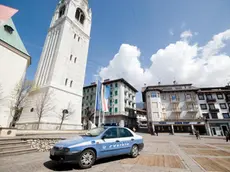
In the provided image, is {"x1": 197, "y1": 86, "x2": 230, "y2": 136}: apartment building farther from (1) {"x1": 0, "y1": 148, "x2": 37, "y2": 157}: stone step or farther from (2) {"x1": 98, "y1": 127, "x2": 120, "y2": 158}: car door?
(1) {"x1": 0, "y1": 148, "x2": 37, "y2": 157}: stone step

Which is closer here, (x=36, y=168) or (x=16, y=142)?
(x=36, y=168)

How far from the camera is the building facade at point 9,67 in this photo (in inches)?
621

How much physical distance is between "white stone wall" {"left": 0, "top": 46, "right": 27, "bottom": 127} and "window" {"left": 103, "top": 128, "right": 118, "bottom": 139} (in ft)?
57.1

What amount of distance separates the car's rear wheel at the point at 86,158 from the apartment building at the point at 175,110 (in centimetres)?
3538

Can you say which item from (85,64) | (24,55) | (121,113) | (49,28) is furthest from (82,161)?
(121,113)

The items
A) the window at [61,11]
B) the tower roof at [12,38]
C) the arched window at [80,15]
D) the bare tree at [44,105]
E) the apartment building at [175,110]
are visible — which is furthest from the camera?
the apartment building at [175,110]

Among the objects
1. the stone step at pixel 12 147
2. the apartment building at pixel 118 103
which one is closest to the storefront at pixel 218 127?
the apartment building at pixel 118 103

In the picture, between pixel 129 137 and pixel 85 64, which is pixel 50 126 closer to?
pixel 85 64

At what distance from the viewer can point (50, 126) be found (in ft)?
58.3

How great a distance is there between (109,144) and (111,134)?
464 millimetres

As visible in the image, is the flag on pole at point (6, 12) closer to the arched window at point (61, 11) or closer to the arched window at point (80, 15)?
the arched window at point (80, 15)

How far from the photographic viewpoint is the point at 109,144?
4961 mm

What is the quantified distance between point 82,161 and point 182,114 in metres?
40.2

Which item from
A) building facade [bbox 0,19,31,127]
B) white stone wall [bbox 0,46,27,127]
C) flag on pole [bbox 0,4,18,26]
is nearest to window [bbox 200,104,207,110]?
flag on pole [bbox 0,4,18,26]
